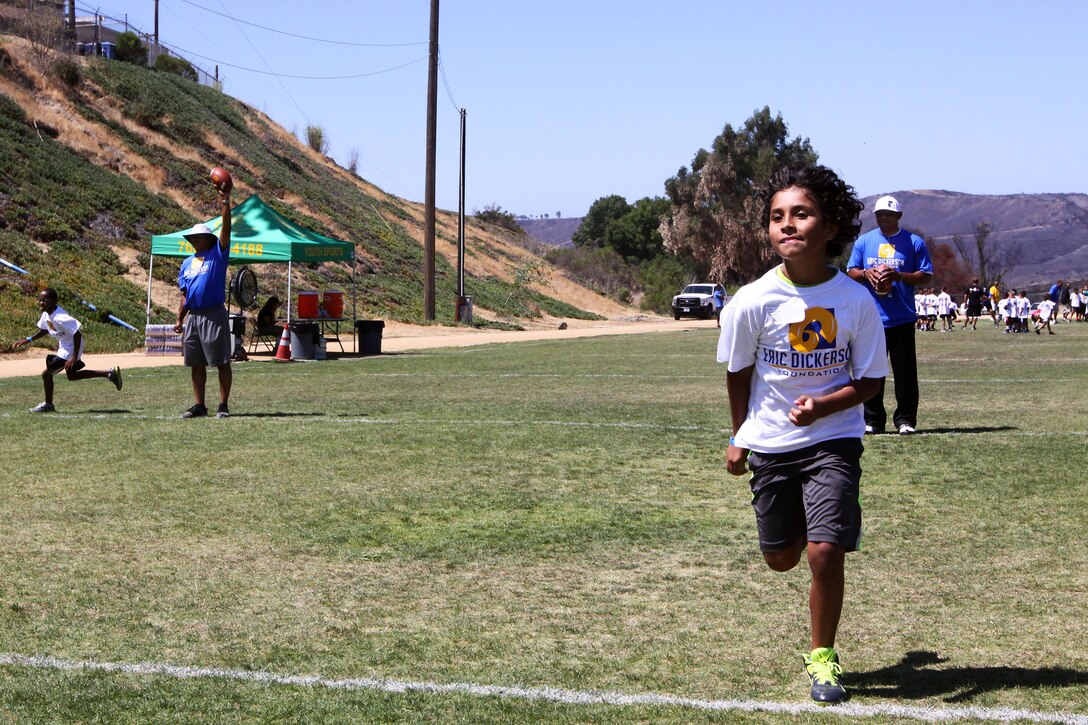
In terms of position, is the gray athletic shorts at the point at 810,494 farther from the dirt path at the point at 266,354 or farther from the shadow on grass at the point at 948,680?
the dirt path at the point at 266,354

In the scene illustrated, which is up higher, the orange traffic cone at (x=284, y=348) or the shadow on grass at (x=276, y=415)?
the orange traffic cone at (x=284, y=348)

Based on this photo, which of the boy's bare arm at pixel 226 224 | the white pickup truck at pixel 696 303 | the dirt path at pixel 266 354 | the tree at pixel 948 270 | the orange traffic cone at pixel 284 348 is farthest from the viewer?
the tree at pixel 948 270

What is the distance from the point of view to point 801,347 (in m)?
4.67

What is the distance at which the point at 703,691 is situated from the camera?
447 cm

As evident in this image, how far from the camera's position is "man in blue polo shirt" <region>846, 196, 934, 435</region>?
1090 cm

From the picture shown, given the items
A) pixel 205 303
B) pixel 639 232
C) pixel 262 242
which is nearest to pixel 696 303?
pixel 262 242

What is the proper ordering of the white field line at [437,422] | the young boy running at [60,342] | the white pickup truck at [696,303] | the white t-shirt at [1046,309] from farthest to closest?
the white pickup truck at [696,303], the white t-shirt at [1046,309], the young boy running at [60,342], the white field line at [437,422]

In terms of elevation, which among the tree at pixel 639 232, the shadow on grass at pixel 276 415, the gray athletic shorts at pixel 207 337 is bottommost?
the shadow on grass at pixel 276 415

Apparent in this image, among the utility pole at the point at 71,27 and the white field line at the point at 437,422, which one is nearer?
the white field line at the point at 437,422

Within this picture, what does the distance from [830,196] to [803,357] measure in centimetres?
56

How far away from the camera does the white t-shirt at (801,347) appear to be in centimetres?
464

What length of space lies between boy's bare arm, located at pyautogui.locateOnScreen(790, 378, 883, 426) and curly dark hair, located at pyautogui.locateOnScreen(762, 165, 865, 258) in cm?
48

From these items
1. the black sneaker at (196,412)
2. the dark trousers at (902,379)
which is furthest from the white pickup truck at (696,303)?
the dark trousers at (902,379)

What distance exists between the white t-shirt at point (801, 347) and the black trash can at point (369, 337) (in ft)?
75.0
